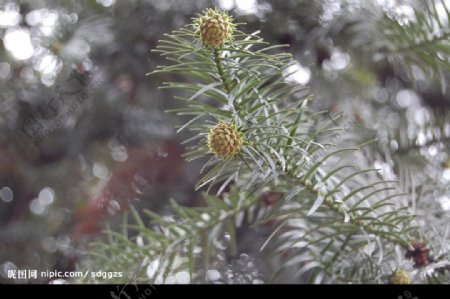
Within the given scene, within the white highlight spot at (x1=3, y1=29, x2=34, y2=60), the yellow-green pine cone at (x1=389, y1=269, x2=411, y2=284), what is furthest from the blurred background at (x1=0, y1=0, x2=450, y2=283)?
the yellow-green pine cone at (x1=389, y1=269, x2=411, y2=284)

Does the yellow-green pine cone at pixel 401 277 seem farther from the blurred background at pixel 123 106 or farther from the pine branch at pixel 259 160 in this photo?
the blurred background at pixel 123 106

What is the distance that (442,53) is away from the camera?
40 centimetres

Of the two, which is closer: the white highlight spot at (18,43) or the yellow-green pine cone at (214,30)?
the yellow-green pine cone at (214,30)

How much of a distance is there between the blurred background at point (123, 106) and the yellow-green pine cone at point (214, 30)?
204 millimetres

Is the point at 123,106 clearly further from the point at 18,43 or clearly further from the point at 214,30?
the point at 214,30

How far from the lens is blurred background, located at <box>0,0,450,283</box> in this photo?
47 cm

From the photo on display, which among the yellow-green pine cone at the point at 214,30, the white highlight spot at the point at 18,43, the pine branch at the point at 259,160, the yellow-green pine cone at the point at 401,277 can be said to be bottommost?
the yellow-green pine cone at the point at 401,277

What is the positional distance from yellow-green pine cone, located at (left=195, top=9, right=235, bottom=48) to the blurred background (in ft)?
0.67

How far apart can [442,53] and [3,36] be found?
432mm

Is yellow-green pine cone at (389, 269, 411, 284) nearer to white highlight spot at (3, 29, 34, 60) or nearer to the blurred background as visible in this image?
the blurred background

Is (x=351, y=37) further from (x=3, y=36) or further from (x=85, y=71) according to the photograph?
(x=3, y=36)

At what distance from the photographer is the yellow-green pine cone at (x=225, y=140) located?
244 mm

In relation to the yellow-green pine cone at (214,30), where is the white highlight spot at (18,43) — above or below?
above

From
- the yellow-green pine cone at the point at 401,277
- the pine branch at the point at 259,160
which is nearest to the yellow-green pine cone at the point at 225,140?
the pine branch at the point at 259,160
